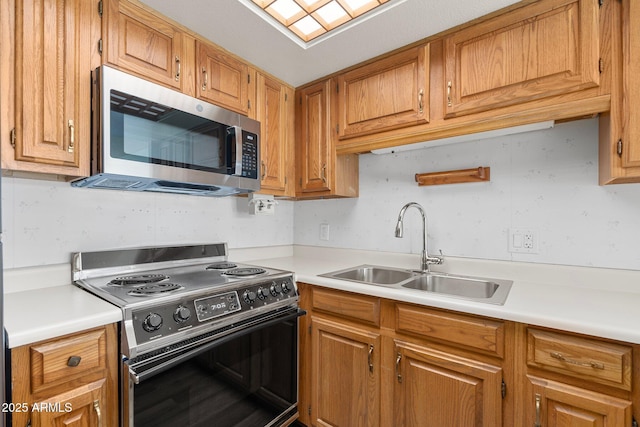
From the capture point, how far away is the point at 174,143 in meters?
1.48

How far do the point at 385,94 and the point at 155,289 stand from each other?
1525mm

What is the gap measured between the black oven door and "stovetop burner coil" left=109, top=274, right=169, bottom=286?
0.42 meters

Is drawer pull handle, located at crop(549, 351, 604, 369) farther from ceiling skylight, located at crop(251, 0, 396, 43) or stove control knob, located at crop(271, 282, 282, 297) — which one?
ceiling skylight, located at crop(251, 0, 396, 43)

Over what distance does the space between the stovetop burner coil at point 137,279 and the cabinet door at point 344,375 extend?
0.81 meters

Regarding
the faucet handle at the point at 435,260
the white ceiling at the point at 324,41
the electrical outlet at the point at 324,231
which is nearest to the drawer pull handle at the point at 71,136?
the white ceiling at the point at 324,41

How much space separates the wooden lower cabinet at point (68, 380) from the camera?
91cm

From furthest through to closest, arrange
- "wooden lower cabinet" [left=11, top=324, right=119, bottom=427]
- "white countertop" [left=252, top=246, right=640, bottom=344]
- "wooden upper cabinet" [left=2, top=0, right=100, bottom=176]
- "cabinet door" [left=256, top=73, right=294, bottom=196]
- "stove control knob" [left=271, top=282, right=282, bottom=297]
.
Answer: "cabinet door" [left=256, top=73, right=294, bottom=196] < "stove control knob" [left=271, top=282, right=282, bottom=297] < "wooden upper cabinet" [left=2, top=0, right=100, bottom=176] < "white countertop" [left=252, top=246, right=640, bottom=344] < "wooden lower cabinet" [left=11, top=324, right=119, bottom=427]

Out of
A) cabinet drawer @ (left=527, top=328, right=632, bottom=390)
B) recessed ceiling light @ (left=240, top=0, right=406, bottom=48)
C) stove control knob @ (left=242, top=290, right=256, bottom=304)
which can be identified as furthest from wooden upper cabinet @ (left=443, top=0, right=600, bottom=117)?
stove control knob @ (left=242, top=290, right=256, bottom=304)

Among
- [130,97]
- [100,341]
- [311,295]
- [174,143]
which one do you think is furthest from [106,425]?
[130,97]

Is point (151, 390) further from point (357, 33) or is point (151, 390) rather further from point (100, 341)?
point (357, 33)

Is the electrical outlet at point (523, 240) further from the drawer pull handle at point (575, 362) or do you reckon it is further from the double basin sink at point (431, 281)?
the drawer pull handle at point (575, 362)

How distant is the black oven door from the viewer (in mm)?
1108

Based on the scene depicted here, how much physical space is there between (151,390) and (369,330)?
92 cm

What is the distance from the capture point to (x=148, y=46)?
58.4 inches
